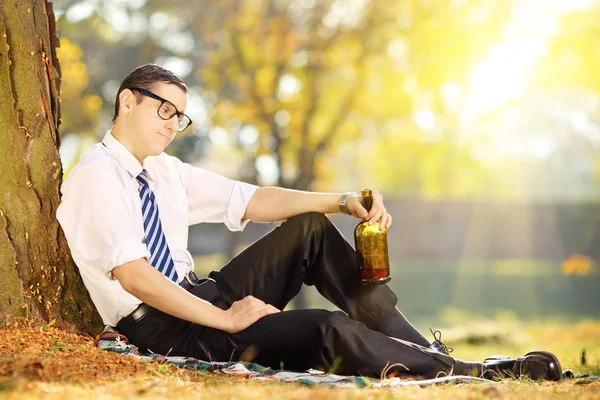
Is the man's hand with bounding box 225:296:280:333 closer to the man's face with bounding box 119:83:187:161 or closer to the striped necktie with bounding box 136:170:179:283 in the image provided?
the striped necktie with bounding box 136:170:179:283

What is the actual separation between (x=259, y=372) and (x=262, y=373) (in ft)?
0.10

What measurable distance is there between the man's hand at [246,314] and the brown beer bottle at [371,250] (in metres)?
0.65

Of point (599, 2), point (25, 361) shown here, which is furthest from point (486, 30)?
point (25, 361)

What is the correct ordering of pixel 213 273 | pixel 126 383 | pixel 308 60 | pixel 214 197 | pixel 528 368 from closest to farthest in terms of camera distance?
pixel 126 383, pixel 528 368, pixel 213 273, pixel 214 197, pixel 308 60

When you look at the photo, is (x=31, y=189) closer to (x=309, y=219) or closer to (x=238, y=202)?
(x=238, y=202)

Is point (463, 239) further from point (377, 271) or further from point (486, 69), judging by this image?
point (377, 271)

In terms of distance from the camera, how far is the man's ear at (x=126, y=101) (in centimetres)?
379

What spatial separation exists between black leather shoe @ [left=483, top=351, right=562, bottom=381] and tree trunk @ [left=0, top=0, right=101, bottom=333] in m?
2.04

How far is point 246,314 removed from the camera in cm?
348

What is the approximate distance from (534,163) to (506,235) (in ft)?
63.9

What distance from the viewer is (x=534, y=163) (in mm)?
46125

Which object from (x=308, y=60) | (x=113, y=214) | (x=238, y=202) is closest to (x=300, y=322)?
(x=113, y=214)

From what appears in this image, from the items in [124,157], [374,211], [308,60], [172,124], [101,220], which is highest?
[308,60]

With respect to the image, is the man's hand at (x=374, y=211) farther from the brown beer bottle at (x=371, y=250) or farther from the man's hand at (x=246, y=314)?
the man's hand at (x=246, y=314)
